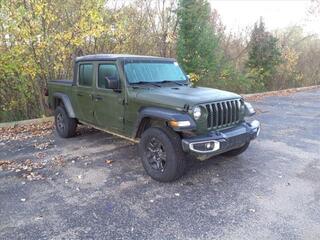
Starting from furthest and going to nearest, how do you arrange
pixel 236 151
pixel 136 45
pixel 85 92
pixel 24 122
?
pixel 136 45 < pixel 24 122 < pixel 85 92 < pixel 236 151

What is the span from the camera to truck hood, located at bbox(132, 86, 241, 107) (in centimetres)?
407

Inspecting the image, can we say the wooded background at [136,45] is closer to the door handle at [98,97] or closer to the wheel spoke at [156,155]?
the door handle at [98,97]

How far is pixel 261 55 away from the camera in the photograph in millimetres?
14781

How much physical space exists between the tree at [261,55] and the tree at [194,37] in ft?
12.5

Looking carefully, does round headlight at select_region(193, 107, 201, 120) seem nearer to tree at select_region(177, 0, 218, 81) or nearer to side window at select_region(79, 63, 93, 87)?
side window at select_region(79, 63, 93, 87)

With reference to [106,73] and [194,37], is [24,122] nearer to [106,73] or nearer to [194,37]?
[106,73]

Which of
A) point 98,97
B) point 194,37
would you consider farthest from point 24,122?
point 194,37

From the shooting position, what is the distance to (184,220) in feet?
10.8

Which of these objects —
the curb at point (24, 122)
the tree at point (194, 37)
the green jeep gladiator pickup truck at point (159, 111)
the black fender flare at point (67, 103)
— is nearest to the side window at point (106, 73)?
the green jeep gladiator pickup truck at point (159, 111)

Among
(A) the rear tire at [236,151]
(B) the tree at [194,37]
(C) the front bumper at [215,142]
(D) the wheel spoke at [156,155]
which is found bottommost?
(A) the rear tire at [236,151]

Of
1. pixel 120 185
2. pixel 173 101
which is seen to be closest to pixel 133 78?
pixel 173 101

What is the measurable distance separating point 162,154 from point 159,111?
59cm

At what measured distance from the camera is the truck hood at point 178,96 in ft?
13.4

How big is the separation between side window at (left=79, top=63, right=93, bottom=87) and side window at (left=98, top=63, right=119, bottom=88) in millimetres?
311
